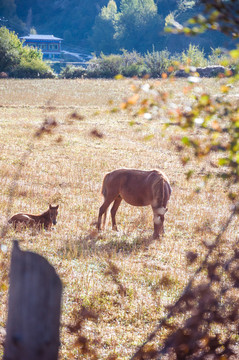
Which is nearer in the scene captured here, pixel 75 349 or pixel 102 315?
pixel 75 349

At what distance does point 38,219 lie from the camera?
9102mm

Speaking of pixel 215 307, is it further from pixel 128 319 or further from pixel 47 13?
pixel 47 13

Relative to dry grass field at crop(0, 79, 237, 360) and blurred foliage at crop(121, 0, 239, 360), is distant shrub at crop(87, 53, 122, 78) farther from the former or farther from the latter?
blurred foliage at crop(121, 0, 239, 360)

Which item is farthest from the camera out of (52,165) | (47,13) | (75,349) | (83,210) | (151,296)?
(47,13)

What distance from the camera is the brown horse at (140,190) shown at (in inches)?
356

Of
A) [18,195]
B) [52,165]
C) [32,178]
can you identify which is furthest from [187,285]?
[52,165]

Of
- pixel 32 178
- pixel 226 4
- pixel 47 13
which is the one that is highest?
pixel 47 13

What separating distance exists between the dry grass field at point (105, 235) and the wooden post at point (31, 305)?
4.27 ft

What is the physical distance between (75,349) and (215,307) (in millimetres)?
1576

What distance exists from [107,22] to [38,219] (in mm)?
141976

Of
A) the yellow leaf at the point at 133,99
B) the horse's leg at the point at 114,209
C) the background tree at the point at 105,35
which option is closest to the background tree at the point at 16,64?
the horse's leg at the point at 114,209

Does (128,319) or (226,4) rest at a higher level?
(226,4)

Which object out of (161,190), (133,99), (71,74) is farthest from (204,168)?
(71,74)

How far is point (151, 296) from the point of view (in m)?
6.37
